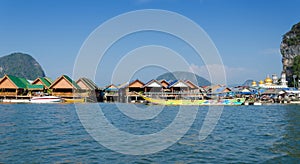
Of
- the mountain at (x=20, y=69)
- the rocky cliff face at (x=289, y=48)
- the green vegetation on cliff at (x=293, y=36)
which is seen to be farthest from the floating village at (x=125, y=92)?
the mountain at (x=20, y=69)

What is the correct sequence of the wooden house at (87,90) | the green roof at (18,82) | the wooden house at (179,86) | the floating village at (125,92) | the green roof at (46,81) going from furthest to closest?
1. the green roof at (46,81)
2. the wooden house at (87,90)
3. the wooden house at (179,86)
4. the green roof at (18,82)
5. the floating village at (125,92)

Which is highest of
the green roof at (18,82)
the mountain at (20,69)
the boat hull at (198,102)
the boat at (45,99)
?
the mountain at (20,69)

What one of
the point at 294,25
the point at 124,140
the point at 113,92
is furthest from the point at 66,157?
the point at 294,25

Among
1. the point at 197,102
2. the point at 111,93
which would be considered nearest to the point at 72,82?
the point at 111,93

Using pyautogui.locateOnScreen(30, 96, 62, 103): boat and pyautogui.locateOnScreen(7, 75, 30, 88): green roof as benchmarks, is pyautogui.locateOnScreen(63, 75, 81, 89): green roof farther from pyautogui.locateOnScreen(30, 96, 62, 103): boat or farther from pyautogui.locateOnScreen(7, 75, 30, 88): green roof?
pyautogui.locateOnScreen(7, 75, 30, 88): green roof

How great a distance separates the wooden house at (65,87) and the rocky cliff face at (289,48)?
5532cm

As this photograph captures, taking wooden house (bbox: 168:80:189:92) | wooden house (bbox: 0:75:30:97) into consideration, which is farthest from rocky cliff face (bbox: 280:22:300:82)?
wooden house (bbox: 0:75:30:97)

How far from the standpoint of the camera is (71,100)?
44406 mm

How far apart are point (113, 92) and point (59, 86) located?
43.2ft

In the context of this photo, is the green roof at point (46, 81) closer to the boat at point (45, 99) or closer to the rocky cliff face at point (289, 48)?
the boat at point (45, 99)

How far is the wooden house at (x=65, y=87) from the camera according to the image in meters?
44.6

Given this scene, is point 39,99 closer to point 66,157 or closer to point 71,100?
point 71,100

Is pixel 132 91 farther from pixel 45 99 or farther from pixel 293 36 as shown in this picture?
pixel 293 36

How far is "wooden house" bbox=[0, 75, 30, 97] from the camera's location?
4441 centimetres
